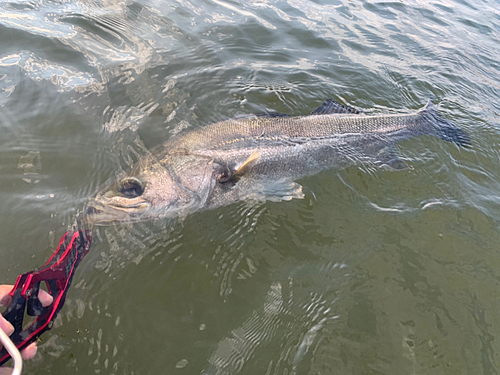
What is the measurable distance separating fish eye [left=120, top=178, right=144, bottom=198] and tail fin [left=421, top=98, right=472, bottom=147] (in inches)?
176

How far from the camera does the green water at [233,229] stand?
2.40m

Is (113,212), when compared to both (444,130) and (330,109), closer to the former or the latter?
(330,109)

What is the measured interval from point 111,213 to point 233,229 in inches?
48.9

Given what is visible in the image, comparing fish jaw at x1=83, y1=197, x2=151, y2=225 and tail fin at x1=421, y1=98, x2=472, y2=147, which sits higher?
tail fin at x1=421, y1=98, x2=472, y2=147

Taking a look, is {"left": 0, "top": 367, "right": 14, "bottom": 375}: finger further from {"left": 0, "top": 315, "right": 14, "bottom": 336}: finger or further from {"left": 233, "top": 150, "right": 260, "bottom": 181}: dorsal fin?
{"left": 233, "top": 150, "right": 260, "bottom": 181}: dorsal fin

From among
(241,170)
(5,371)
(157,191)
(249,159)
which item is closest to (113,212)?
(157,191)

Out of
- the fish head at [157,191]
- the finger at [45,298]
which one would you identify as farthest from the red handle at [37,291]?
the fish head at [157,191]

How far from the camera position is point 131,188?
2.99 meters

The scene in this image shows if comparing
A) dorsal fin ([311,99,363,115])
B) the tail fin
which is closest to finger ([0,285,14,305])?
dorsal fin ([311,99,363,115])

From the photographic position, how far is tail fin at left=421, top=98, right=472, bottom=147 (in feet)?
15.2

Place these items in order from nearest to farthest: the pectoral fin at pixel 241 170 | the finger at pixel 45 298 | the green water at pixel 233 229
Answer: the finger at pixel 45 298
the green water at pixel 233 229
the pectoral fin at pixel 241 170

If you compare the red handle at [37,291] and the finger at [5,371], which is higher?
the red handle at [37,291]

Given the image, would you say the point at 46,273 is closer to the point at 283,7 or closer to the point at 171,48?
the point at 171,48

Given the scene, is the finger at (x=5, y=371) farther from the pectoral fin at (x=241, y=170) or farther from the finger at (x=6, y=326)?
the pectoral fin at (x=241, y=170)
